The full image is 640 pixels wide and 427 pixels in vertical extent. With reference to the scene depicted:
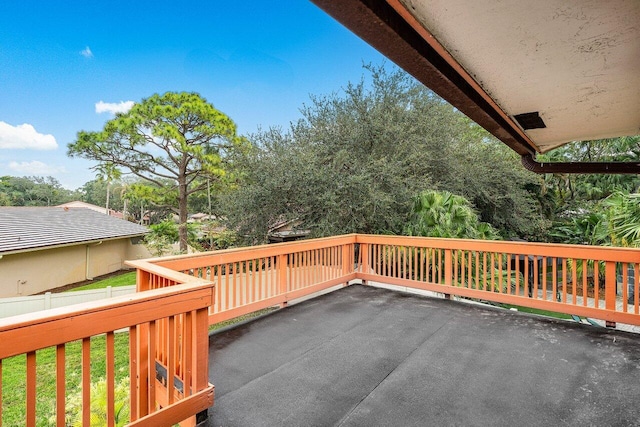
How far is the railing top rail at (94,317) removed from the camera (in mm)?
1239

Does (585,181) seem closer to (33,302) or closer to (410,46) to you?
(410,46)

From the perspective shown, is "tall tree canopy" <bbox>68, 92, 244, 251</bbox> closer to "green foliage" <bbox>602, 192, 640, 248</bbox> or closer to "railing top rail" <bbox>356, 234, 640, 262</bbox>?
"railing top rail" <bbox>356, 234, 640, 262</bbox>

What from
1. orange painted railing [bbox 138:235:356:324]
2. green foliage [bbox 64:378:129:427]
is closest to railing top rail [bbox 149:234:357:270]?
orange painted railing [bbox 138:235:356:324]

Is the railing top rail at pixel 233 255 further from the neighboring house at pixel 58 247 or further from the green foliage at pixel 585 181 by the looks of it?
the neighboring house at pixel 58 247

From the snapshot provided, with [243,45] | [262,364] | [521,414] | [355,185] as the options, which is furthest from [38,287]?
[243,45]

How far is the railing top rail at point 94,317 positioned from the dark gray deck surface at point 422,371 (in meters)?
0.77

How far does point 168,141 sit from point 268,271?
1154 centimetres

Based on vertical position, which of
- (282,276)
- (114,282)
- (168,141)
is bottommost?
(114,282)

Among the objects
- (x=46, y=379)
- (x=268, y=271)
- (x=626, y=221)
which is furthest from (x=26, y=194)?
(x=626, y=221)

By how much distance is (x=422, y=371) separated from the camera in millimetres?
2459

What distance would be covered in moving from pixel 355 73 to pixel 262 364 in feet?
28.3

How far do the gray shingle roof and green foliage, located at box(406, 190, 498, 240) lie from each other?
11.7m

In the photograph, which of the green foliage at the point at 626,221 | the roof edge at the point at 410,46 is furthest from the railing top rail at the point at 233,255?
the green foliage at the point at 626,221

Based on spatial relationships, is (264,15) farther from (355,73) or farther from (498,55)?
(498,55)
